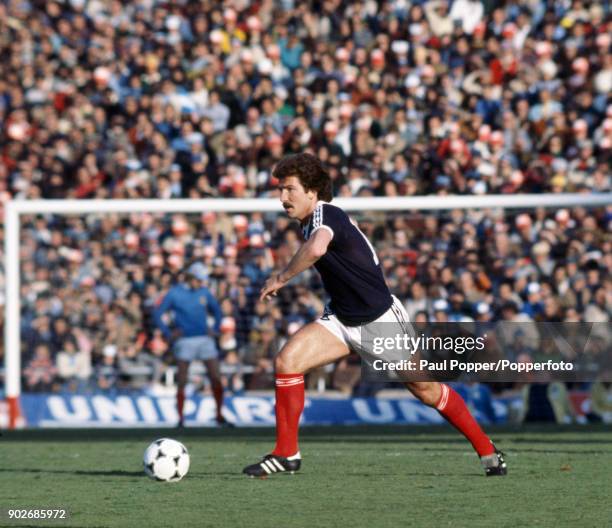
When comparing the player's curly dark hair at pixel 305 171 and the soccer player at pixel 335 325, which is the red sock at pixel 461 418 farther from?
the player's curly dark hair at pixel 305 171

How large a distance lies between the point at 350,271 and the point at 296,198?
2.08 feet

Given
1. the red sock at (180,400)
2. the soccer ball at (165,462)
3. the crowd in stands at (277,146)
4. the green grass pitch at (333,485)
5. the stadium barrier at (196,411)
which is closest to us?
the green grass pitch at (333,485)

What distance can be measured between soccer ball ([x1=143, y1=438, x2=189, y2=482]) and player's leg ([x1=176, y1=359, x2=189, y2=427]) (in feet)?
23.8

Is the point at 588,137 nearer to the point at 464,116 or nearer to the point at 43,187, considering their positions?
the point at 464,116

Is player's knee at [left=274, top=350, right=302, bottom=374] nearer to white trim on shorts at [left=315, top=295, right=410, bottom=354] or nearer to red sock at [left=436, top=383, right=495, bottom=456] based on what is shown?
white trim on shorts at [left=315, top=295, right=410, bottom=354]

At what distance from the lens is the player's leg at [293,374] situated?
9109mm

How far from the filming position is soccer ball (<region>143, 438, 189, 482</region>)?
923 centimetres

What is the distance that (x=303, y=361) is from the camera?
9102mm

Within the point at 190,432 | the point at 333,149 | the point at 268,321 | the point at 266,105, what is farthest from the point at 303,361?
the point at 266,105

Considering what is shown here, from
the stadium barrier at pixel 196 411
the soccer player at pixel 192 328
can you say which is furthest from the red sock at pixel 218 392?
the stadium barrier at pixel 196 411

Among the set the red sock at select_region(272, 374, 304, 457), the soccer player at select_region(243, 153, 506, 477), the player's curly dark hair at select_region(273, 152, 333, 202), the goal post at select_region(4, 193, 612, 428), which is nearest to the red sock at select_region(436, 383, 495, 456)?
the soccer player at select_region(243, 153, 506, 477)

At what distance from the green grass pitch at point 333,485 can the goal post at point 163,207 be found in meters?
3.26

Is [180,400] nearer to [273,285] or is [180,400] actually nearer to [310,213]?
Answer: [310,213]

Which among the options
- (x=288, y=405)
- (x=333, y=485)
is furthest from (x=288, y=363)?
(x=333, y=485)
